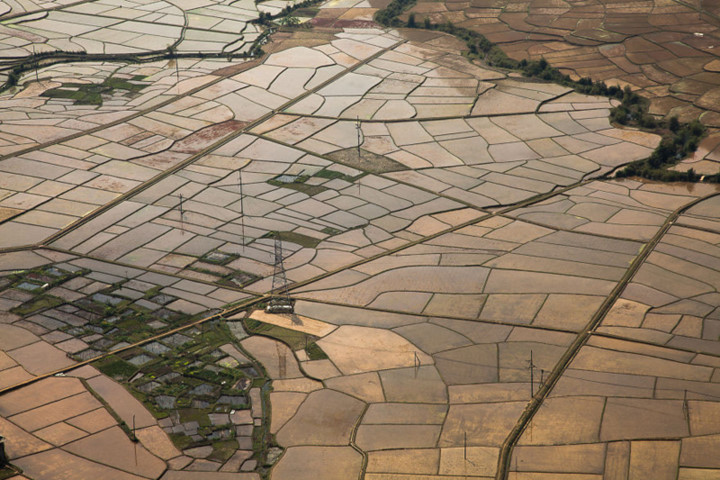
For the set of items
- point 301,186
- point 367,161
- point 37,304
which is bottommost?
point 37,304

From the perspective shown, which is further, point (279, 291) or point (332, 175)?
point (332, 175)

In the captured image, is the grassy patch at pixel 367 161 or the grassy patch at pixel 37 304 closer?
the grassy patch at pixel 37 304

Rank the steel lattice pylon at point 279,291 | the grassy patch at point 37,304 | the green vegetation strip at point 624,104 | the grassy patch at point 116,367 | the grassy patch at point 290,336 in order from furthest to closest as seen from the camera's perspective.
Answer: the green vegetation strip at point 624,104 → the steel lattice pylon at point 279,291 → the grassy patch at point 37,304 → the grassy patch at point 290,336 → the grassy patch at point 116,367

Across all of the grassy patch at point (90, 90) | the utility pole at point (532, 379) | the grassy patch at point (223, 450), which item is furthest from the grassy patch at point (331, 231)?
the grassy patch at point (90, 90)

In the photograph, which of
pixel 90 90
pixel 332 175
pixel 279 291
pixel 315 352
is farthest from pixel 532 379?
pixel 90 90

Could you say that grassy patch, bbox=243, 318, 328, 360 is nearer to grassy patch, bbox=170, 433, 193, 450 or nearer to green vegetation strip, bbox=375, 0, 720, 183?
grassy patch, bbox=170, 433, 193, 450

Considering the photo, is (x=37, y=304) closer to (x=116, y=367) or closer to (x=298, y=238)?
(x=116, y=367)

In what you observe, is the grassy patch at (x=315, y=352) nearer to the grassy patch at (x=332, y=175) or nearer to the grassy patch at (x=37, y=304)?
the grassy patch at (x=37, y=304)
